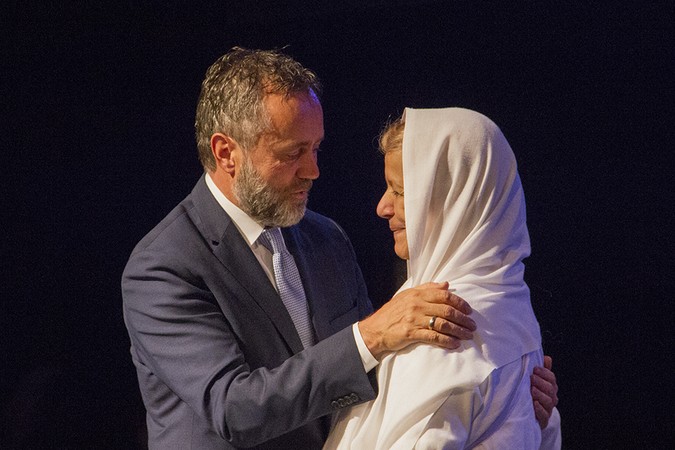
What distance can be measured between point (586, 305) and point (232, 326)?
60.7 inches

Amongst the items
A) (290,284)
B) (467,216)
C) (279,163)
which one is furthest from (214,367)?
Result: (467,216)

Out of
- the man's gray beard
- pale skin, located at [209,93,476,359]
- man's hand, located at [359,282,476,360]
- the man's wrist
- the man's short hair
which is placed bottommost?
the man's wrist

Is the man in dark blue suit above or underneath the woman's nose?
underneath

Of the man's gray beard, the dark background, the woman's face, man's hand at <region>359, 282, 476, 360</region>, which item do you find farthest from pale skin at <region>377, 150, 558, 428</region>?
the dark background

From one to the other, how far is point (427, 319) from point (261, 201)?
655mm

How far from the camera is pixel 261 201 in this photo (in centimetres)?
219

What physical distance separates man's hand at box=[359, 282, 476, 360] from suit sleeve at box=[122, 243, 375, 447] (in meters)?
0.12

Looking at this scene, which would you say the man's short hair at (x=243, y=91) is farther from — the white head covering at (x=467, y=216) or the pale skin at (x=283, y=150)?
the white head covering at (x=467, y=216)

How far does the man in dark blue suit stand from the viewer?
1841 mm

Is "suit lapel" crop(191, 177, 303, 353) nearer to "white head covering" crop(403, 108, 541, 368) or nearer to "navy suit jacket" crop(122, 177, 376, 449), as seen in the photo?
"navy suit jacket" crop(122, 177, 376, 449)

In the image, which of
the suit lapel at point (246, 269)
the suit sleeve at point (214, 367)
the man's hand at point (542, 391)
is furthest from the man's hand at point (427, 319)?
the suit lapel at point (246, 269)

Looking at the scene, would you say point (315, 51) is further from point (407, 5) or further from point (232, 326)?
point (232, 326)

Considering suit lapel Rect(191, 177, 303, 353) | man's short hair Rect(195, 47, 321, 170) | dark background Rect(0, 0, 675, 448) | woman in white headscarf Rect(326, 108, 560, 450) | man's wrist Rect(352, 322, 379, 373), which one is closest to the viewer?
woman in white headscarf Rect(326, 108, 560, 450)

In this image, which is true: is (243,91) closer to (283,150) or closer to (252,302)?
(283,150)
